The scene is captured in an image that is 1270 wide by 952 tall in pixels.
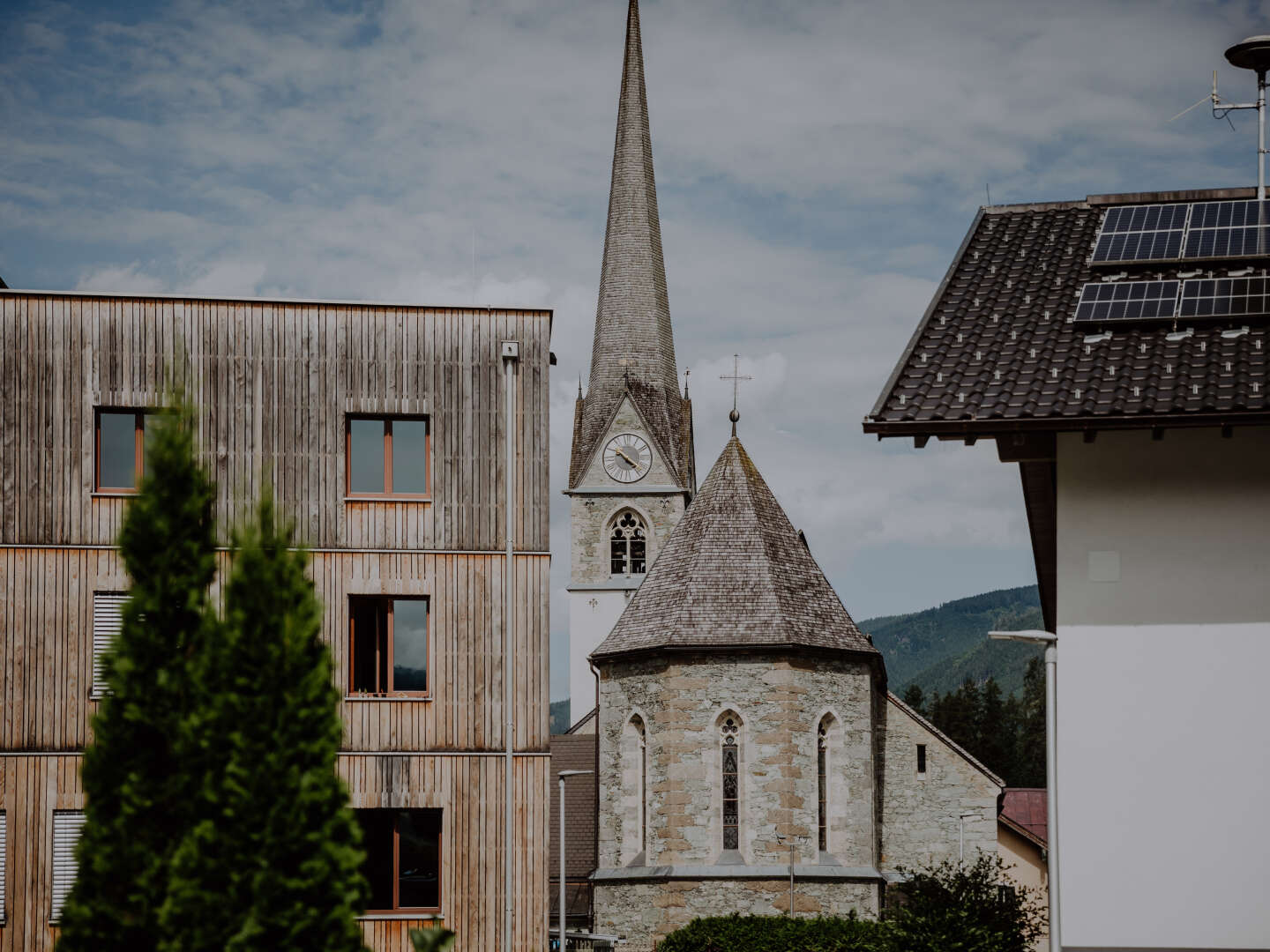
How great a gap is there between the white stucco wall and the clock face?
53807 millimetres

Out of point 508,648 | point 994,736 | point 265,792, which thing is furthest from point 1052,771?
point 994,736

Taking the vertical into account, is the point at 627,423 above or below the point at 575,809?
above

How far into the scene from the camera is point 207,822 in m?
10.9

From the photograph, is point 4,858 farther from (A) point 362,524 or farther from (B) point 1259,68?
(B) point 1259,68

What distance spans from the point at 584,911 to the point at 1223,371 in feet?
111

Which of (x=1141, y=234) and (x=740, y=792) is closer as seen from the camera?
(x=1141, y=234)

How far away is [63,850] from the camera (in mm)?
22391

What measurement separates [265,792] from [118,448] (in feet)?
45.4

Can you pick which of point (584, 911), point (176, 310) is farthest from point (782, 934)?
point (176, 310)

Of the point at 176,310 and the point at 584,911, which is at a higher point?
the point at 176,310

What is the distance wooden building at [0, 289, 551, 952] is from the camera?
23.0 m

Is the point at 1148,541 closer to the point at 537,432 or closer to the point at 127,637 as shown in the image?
the point at 127,637

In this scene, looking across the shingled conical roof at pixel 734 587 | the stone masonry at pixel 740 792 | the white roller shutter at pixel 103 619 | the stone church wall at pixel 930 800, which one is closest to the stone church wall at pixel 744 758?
the stone masonry at pixel 740 792

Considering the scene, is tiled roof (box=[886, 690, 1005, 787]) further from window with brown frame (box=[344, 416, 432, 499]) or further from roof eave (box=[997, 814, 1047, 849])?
window with brown frame (box=[344, 416, 432, 499])
